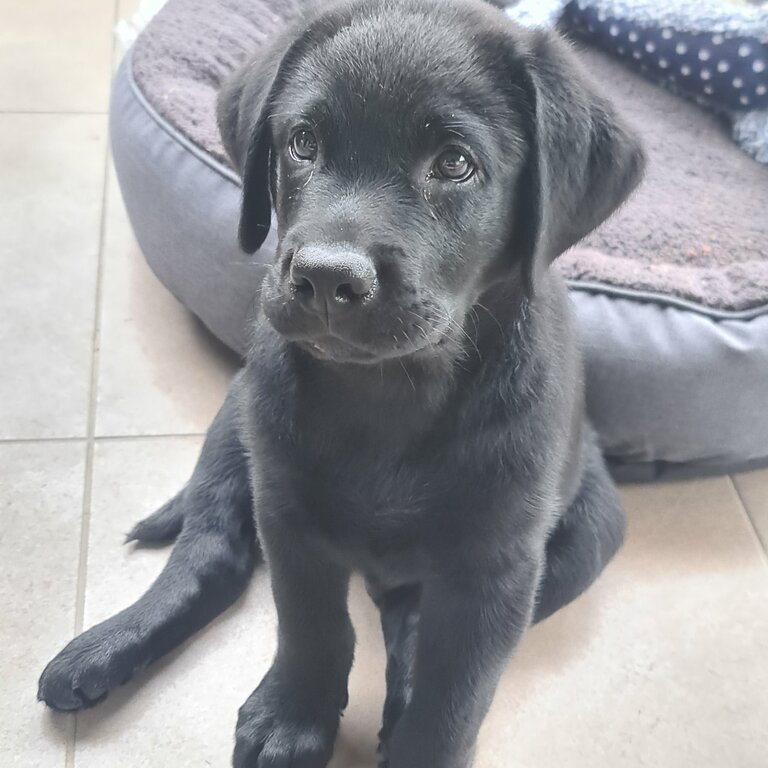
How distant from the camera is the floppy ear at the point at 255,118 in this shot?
1.07m

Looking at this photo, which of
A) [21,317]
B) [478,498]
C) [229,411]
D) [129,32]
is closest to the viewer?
[478,498]

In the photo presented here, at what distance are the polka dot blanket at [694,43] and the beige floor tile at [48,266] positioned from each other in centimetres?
115

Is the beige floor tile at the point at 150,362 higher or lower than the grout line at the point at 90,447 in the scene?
higher

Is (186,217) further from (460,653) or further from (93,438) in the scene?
(460,653)

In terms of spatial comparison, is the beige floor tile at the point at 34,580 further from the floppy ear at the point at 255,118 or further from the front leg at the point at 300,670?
the floppy ear at the point at 255,118

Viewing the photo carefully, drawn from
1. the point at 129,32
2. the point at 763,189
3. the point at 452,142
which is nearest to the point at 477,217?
the point at 452,142

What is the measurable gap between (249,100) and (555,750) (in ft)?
3.39

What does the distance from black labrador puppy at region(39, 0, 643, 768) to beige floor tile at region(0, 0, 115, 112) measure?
5.76 feet

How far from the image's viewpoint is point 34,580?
1615 mm

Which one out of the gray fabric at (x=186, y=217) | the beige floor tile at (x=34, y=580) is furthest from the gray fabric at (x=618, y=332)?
the beige floor tile at (x=34, y=580)

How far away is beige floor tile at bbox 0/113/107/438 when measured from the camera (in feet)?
6.30

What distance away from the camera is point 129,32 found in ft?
8.75

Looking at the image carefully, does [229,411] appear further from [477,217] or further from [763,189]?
[763,189]

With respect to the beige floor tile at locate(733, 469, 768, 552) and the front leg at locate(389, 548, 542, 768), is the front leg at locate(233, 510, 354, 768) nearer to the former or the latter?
the front leg at locate(389, 548, 542, 768)
